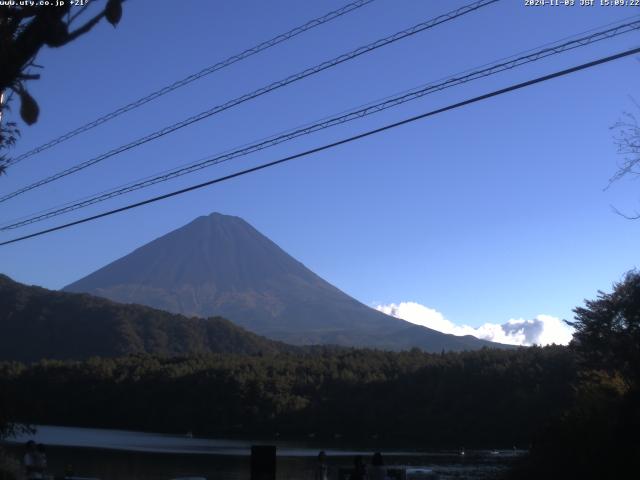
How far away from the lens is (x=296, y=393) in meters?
78.4

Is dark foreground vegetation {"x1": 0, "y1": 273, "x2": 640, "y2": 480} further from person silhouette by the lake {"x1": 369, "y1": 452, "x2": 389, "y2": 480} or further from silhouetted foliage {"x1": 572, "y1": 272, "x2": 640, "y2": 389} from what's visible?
person silhouette by the lake {"x1": 369, "y1": 452, "x2": 389, "y2": 480}

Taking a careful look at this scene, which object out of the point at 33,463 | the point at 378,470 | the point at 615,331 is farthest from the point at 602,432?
the point at 615,331

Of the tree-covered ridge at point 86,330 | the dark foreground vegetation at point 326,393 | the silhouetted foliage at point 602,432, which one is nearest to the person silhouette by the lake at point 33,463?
the silhouetted foliage at point 602,432

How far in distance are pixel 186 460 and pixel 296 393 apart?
3453cm

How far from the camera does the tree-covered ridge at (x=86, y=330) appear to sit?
96062mm

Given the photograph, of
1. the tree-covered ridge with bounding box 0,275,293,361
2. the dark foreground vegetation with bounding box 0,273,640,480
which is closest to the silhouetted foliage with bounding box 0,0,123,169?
the dark foreground vegetation with bounding box 0,273,640,480

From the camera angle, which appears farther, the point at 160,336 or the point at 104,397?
the point at 160,336

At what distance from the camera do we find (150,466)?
1545 inches

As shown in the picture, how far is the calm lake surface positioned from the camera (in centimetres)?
3433

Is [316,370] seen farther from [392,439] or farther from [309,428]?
[392,439]

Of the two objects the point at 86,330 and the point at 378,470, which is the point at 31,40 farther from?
the point at 86,330

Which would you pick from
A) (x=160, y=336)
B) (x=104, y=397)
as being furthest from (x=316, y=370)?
(x=160, y=336)

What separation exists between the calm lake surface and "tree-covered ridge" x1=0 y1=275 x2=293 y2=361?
34.9 m

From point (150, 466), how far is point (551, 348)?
41.7m
